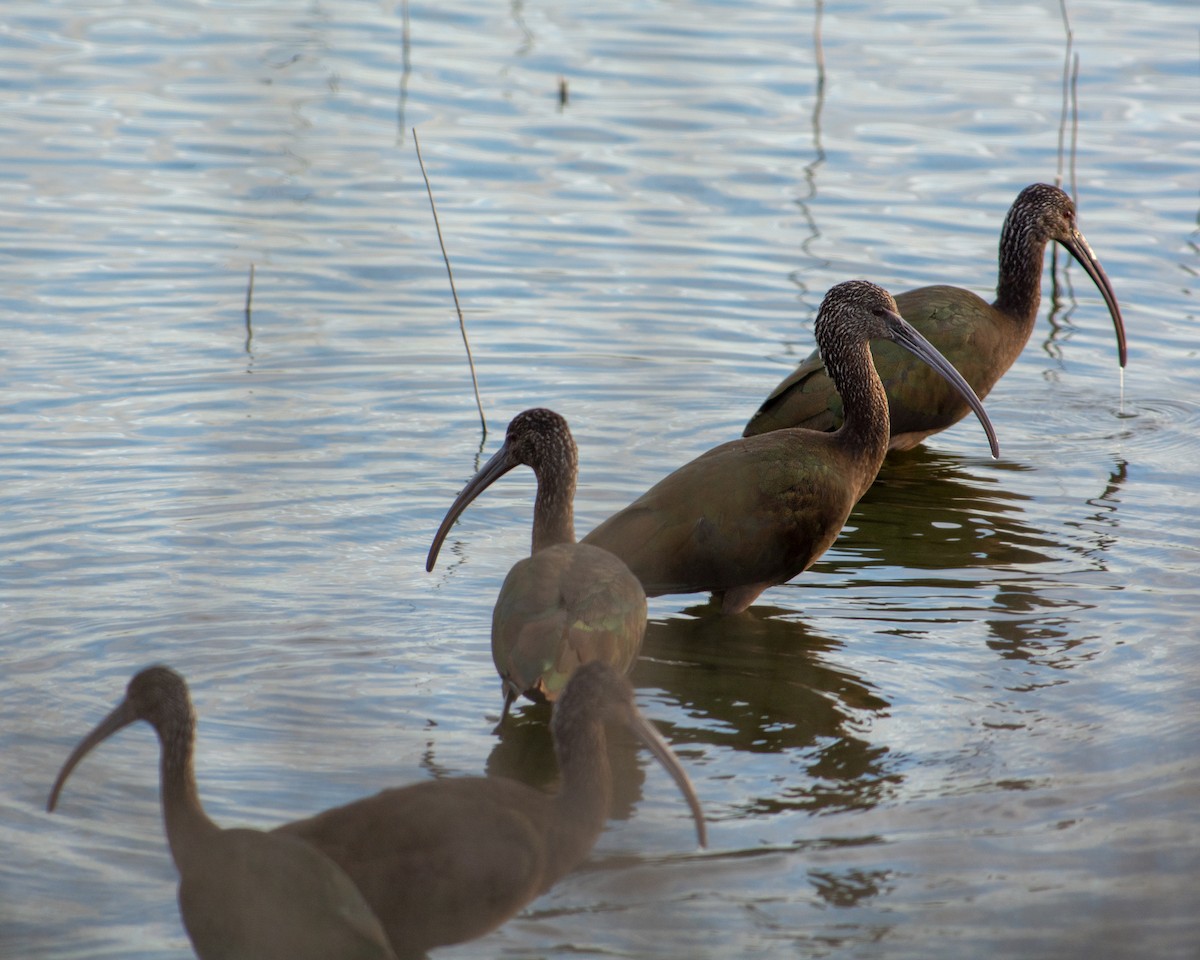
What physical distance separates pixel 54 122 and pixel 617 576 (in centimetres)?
958

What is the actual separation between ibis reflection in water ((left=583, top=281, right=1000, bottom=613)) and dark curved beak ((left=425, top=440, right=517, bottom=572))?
44 cm

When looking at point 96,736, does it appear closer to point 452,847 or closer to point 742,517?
point 452,847

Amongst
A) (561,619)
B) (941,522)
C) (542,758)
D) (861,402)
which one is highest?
(861,402)

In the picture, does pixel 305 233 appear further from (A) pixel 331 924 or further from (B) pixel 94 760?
(A) pixel 331 924

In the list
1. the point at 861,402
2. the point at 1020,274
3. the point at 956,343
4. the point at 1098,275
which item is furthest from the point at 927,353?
the point at 1098,275

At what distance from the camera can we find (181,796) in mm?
3918

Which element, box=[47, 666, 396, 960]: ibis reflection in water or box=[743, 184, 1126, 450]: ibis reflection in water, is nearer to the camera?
box=[47, 666, 396, 960]: ibis reflection in water

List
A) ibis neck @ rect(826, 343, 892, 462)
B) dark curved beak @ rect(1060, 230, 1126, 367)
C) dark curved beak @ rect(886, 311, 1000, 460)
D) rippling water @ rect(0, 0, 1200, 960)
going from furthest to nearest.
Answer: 1. dark curved beak @ rect(1060, 230, 1126, 367)
2. dark curved beak @ rect(886, 311, 1000, 460)
3. ibis neck @ rect(826, 343, 892, 462)
4. rippling water @ rect(0, 0, 1200, 960)

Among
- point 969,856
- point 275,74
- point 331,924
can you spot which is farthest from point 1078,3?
point 331,924

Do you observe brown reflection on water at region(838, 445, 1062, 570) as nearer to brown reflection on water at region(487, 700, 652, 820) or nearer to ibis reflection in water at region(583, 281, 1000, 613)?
ibis reflection in water at region(583, 281, 1000, 613)

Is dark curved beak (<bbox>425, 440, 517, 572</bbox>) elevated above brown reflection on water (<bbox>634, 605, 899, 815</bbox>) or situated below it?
above

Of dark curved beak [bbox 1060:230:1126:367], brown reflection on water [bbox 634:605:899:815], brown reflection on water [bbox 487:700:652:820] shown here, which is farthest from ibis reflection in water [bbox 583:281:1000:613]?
dark curved beak [bbox 1060:230:1126:367]

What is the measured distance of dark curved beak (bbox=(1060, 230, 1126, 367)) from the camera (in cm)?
908

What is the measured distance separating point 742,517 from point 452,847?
2824 mm
